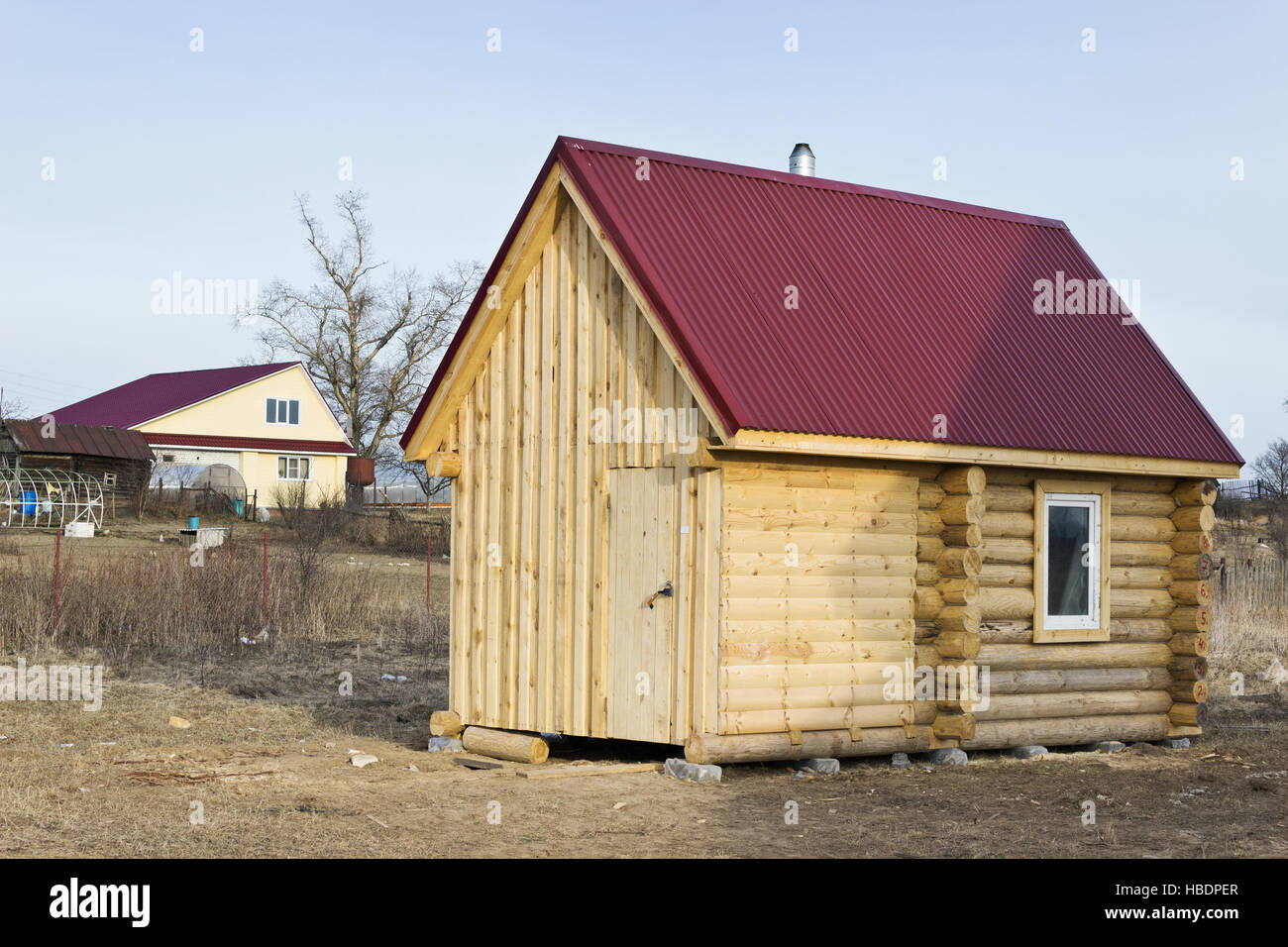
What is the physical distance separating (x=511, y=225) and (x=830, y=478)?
4.29m

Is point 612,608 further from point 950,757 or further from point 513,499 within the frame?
point 950,757

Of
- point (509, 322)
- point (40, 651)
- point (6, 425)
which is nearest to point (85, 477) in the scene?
point (6, 425)

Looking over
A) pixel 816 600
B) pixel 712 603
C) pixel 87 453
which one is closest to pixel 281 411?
pixel 87 453

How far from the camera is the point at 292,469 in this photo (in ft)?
202

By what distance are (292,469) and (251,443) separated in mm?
2209

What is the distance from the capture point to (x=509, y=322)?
49.2ft

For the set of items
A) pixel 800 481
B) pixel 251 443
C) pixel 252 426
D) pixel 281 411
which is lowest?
pixel 800 481

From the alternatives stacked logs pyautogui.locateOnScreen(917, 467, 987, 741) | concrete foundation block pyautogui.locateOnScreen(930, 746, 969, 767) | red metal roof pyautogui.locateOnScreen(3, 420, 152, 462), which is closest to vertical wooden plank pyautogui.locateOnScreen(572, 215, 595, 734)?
stacked logs pyautogui.locateOnScreen(917, 467, 987, 741)

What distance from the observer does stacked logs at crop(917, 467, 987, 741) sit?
45.1 ft

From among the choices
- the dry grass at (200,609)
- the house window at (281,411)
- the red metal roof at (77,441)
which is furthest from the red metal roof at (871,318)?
the house window at (281,411)

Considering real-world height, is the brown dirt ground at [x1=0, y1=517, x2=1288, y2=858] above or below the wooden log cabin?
below

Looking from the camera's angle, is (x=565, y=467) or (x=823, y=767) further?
(x=565, y=467)

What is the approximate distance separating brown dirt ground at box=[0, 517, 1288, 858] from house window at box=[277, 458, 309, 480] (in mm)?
44555

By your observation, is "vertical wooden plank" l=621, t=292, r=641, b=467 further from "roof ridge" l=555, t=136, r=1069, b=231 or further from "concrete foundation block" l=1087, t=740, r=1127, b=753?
"concrete foundation block" l=1087, t=740, r=1127, b=753
